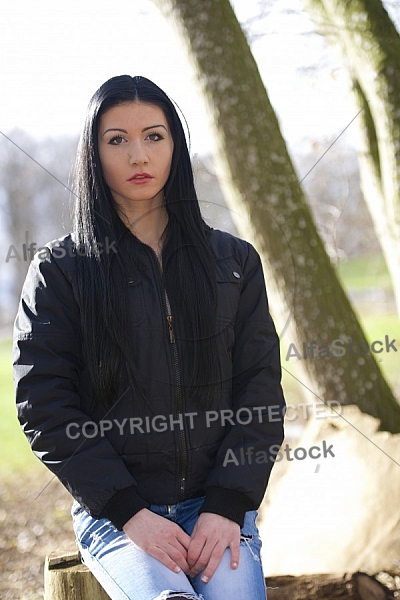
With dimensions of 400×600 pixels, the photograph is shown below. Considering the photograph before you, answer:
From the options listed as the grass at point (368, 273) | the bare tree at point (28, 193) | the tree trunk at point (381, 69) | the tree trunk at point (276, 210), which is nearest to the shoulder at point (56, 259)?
the tree trunk at point (276, 210)

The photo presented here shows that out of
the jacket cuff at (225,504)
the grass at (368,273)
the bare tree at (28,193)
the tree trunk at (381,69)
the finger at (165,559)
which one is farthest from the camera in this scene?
the bare tree at (28,193)

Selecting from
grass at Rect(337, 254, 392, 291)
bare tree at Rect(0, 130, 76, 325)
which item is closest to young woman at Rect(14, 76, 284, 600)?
grass at Rect(337, 254, 392, 291)

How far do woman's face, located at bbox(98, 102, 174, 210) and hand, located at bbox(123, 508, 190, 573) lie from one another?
97 cm

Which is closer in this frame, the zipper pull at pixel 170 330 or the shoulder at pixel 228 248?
the zipper pull at pixel 170 330

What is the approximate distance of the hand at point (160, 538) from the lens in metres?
1.81

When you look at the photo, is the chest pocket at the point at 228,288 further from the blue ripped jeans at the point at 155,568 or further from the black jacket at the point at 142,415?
the blue ripped jeans at the point at 155,568

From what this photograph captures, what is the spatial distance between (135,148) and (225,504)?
1097 millimetres

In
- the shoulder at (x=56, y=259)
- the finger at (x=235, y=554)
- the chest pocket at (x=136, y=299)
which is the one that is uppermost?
the shoulder at (x=56, y=259)

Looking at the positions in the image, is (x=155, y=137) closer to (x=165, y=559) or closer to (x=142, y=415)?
(x=142, y=415)

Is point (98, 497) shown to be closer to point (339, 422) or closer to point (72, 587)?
point (72, 587)

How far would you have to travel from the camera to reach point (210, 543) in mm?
1881

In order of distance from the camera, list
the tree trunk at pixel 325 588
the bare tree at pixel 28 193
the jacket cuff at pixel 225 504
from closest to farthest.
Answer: the jacket cuff at pixel 225 504 → the tree trunk at pixel 325 588 → the bare tree at pixel 28 193

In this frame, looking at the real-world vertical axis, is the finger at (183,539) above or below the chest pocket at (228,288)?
below

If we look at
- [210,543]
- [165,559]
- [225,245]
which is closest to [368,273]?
[225,245]
